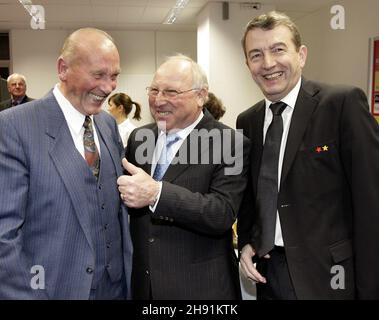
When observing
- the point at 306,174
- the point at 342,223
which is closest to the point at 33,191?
the point at 306,174

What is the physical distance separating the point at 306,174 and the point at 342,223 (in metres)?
0.23

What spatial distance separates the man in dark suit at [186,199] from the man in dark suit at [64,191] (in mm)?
149

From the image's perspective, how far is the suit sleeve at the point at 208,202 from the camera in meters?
1.57

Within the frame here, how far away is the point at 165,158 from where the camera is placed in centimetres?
177

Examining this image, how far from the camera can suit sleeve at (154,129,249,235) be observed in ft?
5.15

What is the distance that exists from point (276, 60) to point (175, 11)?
619 cm

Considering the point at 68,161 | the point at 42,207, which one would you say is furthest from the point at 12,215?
the point at 68,161

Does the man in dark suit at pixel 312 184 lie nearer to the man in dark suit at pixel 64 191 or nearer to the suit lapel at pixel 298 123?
the suit lapel at pixel 298 123

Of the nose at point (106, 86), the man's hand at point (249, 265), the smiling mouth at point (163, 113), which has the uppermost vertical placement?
the nose at point (106, 86)

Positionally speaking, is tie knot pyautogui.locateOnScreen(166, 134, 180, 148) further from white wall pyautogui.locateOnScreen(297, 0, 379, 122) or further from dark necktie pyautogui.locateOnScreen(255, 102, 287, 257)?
white wall pyautogui.locateOnScreen(297, 0, 379, 122)

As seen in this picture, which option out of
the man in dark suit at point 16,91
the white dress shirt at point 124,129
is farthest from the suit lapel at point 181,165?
the man in dark suit at point 16,91

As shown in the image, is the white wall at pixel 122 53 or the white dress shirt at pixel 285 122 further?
the white wall at pixel 122 53

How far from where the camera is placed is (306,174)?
1584mm

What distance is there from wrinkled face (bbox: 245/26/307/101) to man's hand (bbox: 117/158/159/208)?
1.97 ft
